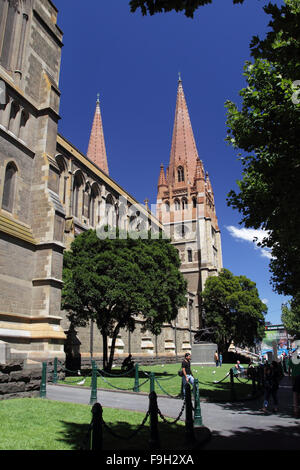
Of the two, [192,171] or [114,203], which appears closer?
[114,203]

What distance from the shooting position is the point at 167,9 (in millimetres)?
4480

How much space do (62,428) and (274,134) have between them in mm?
8224

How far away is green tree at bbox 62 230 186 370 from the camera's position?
61.7 feet

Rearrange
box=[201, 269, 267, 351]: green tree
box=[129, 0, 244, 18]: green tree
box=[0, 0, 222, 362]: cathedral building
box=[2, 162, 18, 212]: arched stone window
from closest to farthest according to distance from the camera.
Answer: box=[129, 0, 244, 18]: green tree → box=[0, 0, 222, 362]: cathedral building → box=[2, 162, 18, 212]: arched stone window → box=[201, 269, 267, 351]: green tree

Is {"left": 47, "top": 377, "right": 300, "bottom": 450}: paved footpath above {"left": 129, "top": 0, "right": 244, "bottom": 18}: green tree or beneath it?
beneath

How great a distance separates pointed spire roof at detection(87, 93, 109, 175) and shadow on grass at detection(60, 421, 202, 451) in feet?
173

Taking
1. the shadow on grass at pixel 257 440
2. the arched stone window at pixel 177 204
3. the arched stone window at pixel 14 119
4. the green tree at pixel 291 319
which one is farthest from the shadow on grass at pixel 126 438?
the arched stone window at pixel 177 204

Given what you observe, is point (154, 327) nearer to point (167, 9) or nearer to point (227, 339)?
point (167, 9)

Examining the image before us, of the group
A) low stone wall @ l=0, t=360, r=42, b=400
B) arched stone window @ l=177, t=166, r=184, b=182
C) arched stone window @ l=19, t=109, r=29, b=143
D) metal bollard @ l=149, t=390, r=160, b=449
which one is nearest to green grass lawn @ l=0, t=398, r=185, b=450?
metal bollard @ l=149, t=390, r=160, b=449

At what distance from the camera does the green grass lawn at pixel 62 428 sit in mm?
5527

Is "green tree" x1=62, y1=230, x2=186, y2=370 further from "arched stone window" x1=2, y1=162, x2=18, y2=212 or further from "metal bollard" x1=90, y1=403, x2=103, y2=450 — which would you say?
"metal bollard" x1=90, y1=403, x2=103, y2=450
